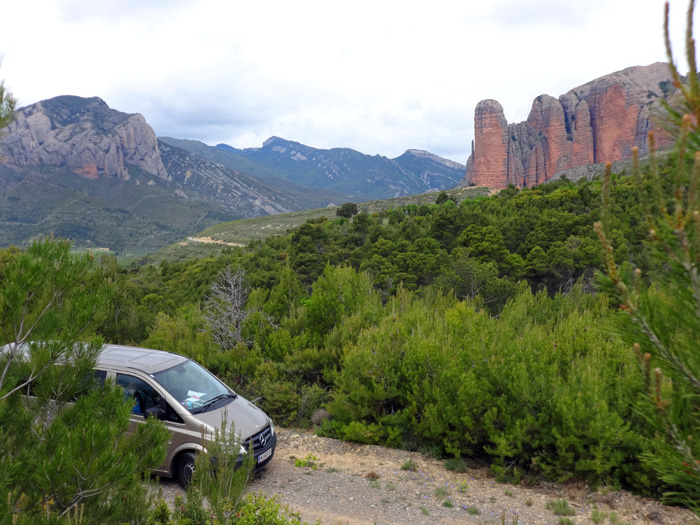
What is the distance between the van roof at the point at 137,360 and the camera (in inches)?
239

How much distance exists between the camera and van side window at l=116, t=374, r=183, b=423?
19.2 feet

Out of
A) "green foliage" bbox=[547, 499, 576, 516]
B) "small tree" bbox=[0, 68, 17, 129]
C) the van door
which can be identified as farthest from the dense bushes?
"small tree" bbox=[0, 68, 17, 129]

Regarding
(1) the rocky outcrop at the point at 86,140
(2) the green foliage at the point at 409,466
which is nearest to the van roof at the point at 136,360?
(2) the green foliage at the point at 409,466

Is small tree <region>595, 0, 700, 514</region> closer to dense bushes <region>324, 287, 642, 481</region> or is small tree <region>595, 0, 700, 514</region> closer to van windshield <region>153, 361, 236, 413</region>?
dense bushes <region>324, 287, 642, 481</region>

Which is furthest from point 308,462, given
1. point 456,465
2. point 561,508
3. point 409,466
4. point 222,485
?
point 561,508

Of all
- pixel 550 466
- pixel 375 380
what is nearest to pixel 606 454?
pixel 550 466

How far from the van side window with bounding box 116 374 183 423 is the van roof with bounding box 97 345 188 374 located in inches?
6.3

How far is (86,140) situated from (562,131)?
12277 cm

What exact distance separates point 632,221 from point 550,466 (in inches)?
689

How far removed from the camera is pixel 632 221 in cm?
1978

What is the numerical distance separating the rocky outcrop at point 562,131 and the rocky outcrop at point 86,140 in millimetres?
97368

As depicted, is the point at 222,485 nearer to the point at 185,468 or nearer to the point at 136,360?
the point at 185,468

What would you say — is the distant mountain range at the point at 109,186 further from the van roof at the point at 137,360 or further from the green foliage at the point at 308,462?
the green foliage at the point at 308,462

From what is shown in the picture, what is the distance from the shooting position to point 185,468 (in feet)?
19.0
